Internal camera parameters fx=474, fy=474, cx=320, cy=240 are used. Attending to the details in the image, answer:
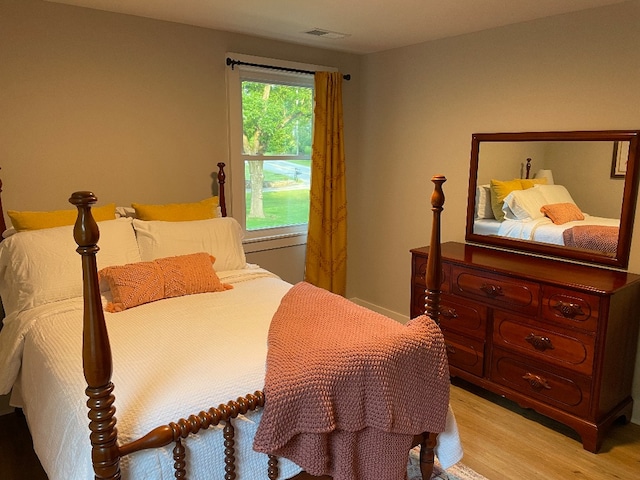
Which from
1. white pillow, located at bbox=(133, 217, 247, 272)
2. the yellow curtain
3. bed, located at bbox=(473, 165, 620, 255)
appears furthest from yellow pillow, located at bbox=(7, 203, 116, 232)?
bed, located at bbox=(473, 165, 620, 255)

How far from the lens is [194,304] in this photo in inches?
89.4

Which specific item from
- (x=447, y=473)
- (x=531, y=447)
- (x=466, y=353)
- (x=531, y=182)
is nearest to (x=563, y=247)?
(x=531, y=182)

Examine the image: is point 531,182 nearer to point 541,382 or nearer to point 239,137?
point 541,382

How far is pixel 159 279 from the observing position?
235 centimetres

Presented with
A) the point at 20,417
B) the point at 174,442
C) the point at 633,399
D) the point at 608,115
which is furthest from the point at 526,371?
the point at 20,417

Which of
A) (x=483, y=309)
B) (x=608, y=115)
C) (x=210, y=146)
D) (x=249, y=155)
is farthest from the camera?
(x=249, y=155)

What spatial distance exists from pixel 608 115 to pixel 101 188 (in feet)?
9.81

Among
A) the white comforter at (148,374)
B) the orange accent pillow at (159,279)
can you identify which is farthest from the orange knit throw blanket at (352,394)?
the orange accent pillow at (159,279)

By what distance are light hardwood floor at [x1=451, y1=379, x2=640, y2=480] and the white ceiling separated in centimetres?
231

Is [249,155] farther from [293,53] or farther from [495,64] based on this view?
[495,64]

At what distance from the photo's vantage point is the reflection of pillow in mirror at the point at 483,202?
3.23 meters

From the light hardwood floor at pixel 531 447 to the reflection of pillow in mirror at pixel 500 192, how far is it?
122 cm

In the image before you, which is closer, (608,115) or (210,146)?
(608,115)

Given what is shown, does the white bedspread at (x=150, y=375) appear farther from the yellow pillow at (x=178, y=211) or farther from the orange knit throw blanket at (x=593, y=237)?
the orange knit throw blanket at (x=593, y=237)
